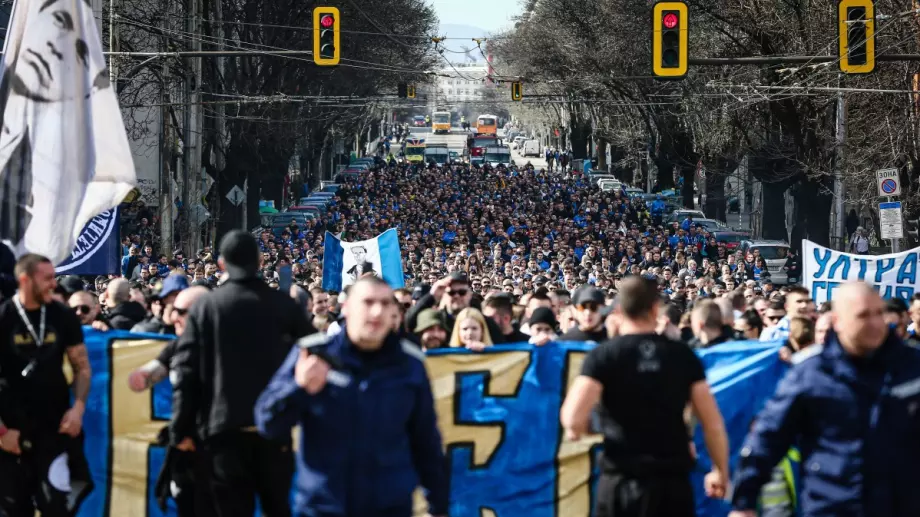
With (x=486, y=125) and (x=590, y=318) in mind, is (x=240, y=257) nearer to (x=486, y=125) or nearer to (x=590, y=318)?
(x=590, y=318)

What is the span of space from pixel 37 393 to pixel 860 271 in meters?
10.3

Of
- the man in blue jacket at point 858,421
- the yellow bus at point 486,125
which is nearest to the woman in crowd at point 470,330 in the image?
the man in blue jacket at point 858,421

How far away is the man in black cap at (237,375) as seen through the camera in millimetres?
6984

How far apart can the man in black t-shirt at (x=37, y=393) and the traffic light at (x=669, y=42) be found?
1318 cm

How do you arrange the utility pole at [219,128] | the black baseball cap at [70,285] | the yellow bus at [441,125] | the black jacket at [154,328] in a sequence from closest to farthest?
the black jacket at [154,328], the black baseball cap at [70,285], the utility pole at [219,128], the yellow bus at [441,125]

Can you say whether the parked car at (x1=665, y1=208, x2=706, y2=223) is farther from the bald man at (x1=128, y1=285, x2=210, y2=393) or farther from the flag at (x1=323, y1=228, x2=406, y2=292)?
the bald man at (x1=128, y1=285, x2=210, y2=393)

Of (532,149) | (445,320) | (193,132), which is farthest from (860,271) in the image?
(532,149)

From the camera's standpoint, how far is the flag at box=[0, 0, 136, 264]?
1061 cm

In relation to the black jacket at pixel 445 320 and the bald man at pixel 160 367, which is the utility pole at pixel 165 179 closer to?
the black jacket at pixel 445 320

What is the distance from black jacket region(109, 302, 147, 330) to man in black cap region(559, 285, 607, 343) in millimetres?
3146

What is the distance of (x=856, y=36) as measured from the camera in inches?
758

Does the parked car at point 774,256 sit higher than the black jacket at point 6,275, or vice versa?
the black jacket at point 6,275

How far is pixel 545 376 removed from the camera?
9219 millimetres

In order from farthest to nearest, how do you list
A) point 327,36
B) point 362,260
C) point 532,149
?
point 532,149
point 327,36
point 362,260
